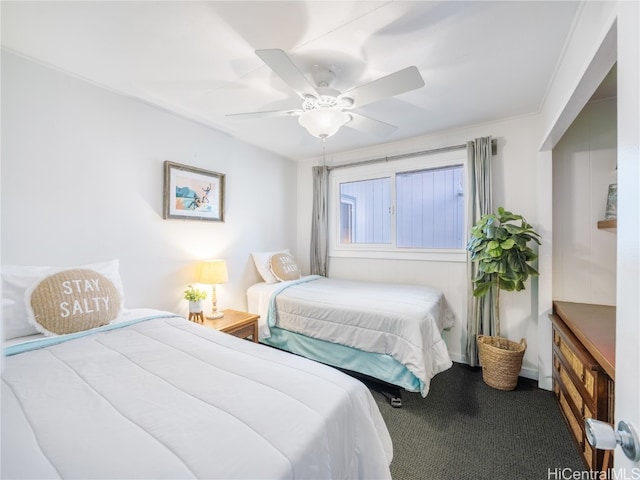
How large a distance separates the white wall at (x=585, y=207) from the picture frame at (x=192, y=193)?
3287 millimetres

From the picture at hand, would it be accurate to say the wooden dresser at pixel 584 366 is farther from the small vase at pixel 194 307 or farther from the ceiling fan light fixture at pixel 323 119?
the small vase at pixel 194 307

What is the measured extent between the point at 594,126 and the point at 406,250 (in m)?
1.94

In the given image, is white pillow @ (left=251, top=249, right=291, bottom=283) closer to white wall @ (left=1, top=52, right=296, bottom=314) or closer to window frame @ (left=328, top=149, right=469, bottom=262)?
white wall @ (left=1, top=52, right=296, bottom=314)

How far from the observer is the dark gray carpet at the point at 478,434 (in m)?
1.53

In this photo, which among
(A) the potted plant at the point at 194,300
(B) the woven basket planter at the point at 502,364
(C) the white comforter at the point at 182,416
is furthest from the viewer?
(A) the potted plant at the point at 194,300

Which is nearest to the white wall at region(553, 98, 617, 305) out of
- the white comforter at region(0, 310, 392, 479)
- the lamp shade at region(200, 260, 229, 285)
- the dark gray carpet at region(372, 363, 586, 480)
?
the dark gray carpet at region(372, 363, 586, 480)

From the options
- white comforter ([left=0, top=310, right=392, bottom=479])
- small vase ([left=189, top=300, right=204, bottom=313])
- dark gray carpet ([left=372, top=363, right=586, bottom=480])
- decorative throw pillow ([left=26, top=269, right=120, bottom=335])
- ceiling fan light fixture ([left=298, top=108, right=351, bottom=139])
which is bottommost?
dark gray carpet ([left=372, top=363, right=586, bottom=480])

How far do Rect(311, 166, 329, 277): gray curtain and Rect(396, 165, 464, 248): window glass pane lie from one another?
979 millimetres

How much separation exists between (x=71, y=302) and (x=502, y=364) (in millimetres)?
3155

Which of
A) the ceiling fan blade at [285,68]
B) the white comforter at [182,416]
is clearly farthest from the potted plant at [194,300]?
the ceiling fan blade at [285,68]

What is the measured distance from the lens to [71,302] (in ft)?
5.06

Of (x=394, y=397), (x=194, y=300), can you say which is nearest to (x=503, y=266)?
(x=394, y=397)

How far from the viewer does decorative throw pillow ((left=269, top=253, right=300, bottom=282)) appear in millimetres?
3234

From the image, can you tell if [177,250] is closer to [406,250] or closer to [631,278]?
[406,250]
